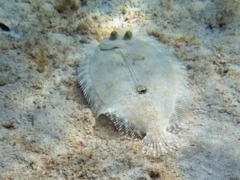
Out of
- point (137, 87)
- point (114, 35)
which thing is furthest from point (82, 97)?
point (114, 35)

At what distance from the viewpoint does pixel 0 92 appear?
3498 millimetres

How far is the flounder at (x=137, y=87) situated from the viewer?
298cm

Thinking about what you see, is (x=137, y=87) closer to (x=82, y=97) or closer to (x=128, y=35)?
(x=82, y=97)

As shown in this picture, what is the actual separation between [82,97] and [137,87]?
819mm

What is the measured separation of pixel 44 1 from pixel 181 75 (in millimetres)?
2719

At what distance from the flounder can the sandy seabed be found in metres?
0.15

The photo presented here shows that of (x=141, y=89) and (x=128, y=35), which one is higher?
(x=128, y=35)

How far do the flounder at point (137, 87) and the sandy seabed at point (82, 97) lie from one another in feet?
0.50

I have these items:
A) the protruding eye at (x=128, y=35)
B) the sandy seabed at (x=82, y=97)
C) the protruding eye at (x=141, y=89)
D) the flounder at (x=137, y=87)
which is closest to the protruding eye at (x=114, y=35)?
the flounder at (x=137, y=87)

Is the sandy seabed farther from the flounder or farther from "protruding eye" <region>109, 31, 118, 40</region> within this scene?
"protruding eye" <region>109, 31, 118, 40</region>

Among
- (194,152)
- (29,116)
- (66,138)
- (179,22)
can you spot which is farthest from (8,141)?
(179,22)

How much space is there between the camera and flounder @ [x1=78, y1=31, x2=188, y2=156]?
9.77 ft

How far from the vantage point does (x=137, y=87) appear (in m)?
3.18

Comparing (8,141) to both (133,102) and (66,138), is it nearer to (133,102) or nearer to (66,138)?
(66,138)
